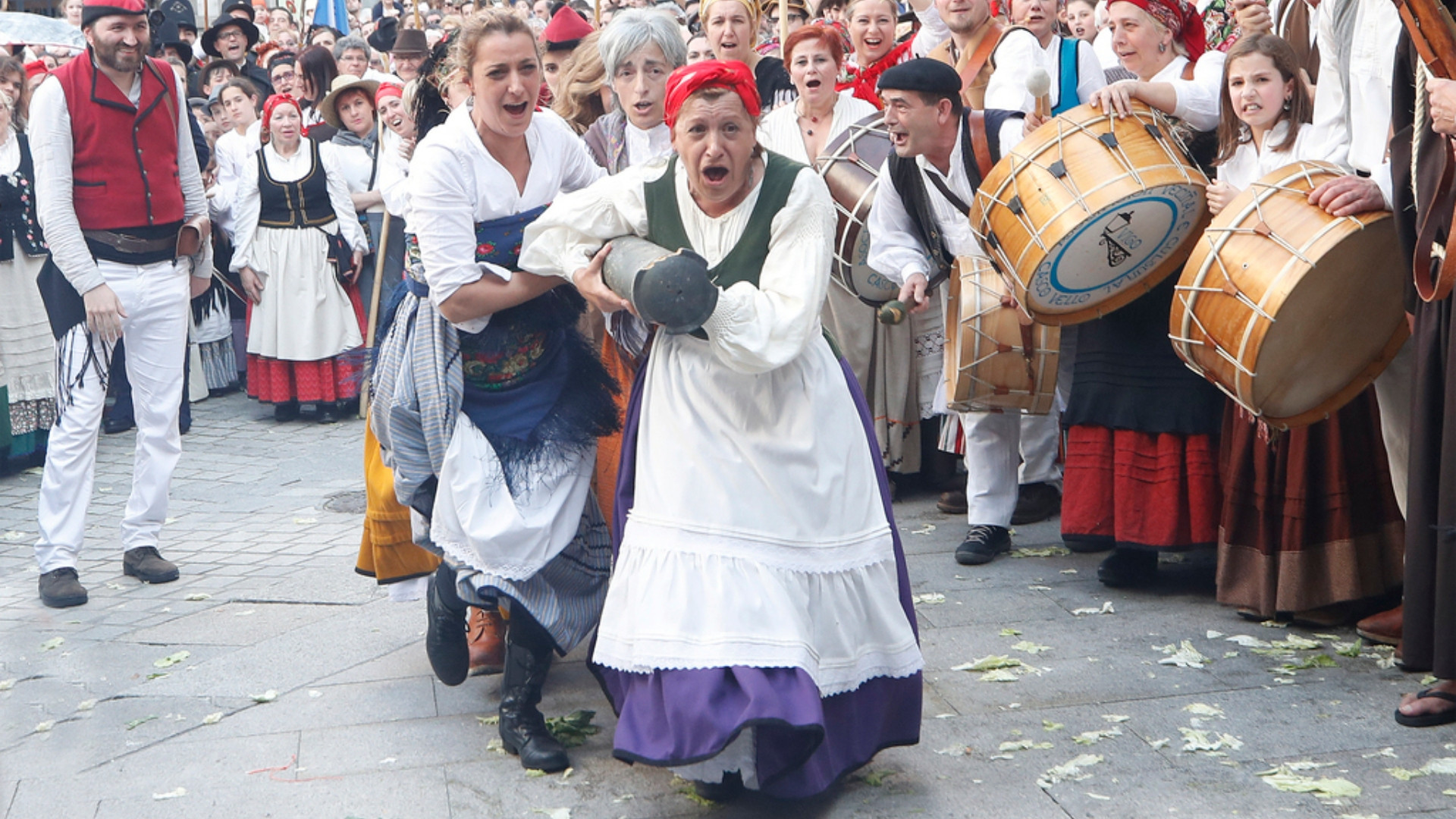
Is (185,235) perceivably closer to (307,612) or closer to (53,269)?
(53,269)

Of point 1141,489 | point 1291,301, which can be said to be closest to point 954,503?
point 1141,489

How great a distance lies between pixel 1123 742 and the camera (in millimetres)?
3932

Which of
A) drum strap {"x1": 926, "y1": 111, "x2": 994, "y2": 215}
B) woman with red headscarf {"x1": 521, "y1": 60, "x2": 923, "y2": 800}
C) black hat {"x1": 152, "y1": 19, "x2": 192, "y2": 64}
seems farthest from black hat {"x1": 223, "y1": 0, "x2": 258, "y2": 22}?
woman with red headscarf {"x1": 521, "y1": 60, "x2": 923, "y2": 800}

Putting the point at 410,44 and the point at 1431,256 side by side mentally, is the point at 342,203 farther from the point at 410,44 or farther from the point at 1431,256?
the point at 1431,256

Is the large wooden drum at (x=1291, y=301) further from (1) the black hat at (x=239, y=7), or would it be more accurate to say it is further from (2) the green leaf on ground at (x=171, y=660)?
(1) the black hat at (x=239, y=7)

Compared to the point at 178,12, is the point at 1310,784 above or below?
below

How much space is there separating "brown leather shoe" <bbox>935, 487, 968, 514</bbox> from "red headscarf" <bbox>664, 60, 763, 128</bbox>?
3.26 meters

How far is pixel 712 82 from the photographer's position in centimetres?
366

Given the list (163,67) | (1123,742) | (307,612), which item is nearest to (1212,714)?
(1123,742)

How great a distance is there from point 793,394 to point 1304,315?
5.06 feet

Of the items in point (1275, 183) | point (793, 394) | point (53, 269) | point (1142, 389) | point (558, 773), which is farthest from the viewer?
point (53, 269)

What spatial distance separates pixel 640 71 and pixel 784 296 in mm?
2266

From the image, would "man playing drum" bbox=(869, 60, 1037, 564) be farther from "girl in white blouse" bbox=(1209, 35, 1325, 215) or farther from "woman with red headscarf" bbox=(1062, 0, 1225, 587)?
"girl in white blouse" bbox=(1209, 35, 1325, 215)

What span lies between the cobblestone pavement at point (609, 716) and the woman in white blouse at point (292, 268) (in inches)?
151
